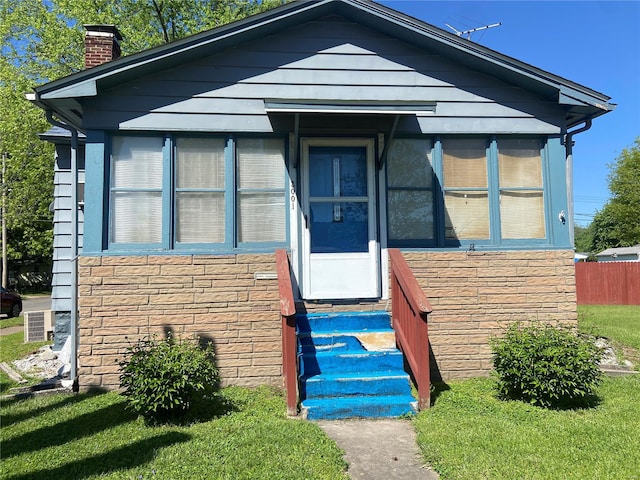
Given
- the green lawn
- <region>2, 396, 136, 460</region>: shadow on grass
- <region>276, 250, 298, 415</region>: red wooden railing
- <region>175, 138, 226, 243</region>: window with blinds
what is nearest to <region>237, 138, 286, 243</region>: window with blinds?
<region>175, 138, 226, 243</region>: window with blinds

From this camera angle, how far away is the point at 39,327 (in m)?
9.96

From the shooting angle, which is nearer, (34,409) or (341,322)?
(34,409)

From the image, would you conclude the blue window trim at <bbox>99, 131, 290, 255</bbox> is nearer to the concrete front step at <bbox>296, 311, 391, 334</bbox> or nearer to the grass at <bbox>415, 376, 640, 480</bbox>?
the concrete front step at <bbox>296, 311, 391, 334</bbox>

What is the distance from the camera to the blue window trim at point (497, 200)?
21.0 ft

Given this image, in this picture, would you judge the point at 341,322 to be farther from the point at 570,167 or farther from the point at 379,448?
the point at 570,167

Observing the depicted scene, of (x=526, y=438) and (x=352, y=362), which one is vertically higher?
(x=352, y=362)

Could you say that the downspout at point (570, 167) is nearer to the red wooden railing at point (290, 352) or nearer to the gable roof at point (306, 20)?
the gable roof at point (306, 20)

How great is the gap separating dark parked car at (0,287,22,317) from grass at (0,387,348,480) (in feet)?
48.2

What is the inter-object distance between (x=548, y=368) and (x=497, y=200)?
2468 millimetres

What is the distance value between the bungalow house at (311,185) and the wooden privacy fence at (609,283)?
1542 cm

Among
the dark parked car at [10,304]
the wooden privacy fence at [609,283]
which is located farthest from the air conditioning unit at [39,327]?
the wooden privacy fence at [609,283]

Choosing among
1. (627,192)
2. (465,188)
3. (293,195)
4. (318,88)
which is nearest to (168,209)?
(293,195)

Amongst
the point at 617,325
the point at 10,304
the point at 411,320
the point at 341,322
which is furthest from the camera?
the point at 10,304

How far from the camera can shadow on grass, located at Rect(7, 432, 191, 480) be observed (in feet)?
11.5
